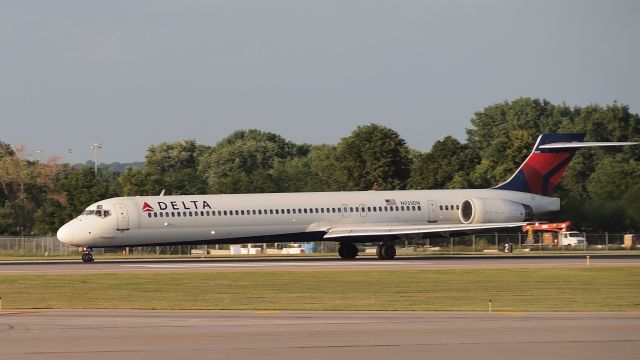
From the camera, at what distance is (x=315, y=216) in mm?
59156

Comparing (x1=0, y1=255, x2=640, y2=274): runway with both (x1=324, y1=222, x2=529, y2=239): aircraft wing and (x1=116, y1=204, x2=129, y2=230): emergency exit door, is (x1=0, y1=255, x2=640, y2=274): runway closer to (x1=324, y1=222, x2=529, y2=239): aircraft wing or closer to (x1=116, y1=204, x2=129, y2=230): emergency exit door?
(x1=324, y1=222, x2=529, y2=239): aircraft wing

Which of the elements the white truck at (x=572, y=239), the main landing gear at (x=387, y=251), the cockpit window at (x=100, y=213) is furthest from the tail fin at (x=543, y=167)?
the cockpit window at (x=100, y=213)

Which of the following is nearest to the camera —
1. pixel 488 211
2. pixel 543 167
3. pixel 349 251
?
pixel 488 211

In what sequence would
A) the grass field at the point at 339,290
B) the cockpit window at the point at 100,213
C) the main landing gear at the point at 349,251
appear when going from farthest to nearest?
1. the main landing gear at the point at 349,251
2. the cockpit window at the point at 100,213
3. the grass field at the point at 339,290

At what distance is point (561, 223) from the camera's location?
7344cm

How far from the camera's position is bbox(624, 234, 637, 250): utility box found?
7219 cm

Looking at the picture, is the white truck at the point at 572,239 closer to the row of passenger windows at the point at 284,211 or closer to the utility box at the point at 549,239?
Result: the utility box at the point at 549,239

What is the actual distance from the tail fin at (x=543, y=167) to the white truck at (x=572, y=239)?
1085cm

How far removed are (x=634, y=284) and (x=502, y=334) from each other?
60.0 ft

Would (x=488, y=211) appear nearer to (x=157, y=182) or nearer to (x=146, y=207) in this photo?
(x=146, y=207)

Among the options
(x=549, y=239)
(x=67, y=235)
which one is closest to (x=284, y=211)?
(x=67, y=235)

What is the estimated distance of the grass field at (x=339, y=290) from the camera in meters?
32.0

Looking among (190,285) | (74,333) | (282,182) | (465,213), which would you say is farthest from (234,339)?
(282,182)

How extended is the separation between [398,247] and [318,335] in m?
54.8
